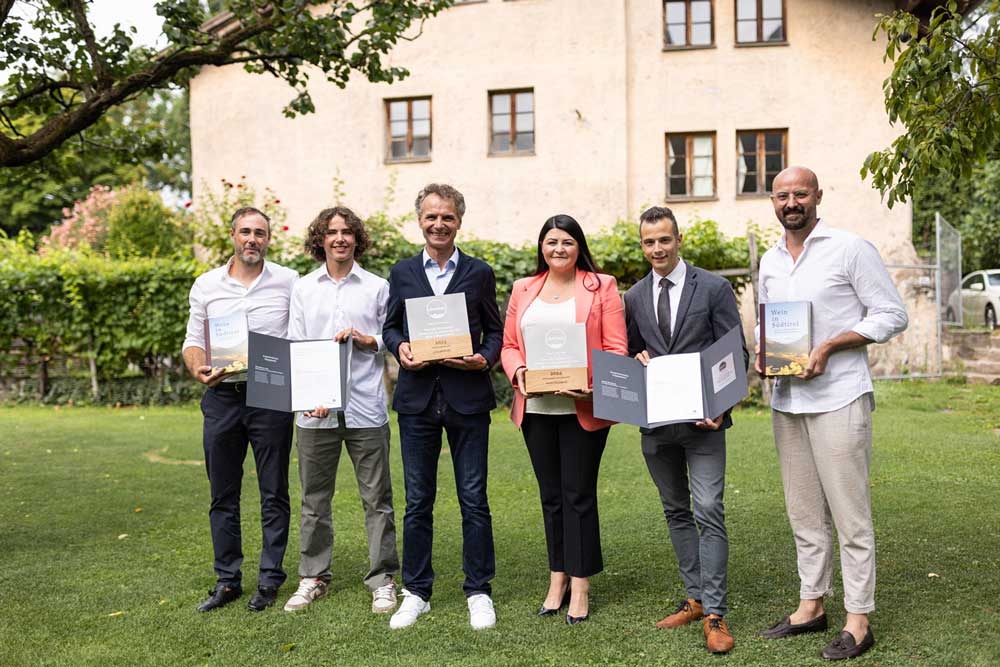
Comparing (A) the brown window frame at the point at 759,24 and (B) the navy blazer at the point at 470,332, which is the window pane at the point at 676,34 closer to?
(A) the brown window frame at the point at 759,24

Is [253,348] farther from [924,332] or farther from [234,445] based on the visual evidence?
[924,332]

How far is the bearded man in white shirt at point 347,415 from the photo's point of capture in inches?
206

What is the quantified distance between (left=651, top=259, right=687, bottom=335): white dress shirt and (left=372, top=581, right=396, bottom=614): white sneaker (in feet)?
7.02

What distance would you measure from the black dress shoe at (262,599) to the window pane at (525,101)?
47.9 feet

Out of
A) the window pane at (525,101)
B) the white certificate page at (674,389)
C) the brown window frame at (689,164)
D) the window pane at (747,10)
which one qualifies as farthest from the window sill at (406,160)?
the white certificate page at (674,389)

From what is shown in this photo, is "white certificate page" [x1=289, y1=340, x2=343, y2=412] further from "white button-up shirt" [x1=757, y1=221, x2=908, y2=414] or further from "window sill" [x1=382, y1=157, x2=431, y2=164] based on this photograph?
"window sill" [x1=382, y1=157, x2=431, y2=164]

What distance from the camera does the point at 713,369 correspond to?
4.45m

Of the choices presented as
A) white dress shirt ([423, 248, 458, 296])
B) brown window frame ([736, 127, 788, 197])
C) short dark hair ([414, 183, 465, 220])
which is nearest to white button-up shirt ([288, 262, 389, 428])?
white dress shirt ([423, 248, 458, 296])

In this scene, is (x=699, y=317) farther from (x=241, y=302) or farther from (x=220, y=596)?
(x=220, y=596)

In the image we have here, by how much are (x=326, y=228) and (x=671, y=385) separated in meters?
2.11

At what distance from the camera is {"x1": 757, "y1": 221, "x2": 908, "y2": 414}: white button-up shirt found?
427cm

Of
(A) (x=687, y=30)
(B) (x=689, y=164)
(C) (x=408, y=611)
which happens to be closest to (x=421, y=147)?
(B) (x=689, y=164)

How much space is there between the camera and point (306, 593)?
532 centimetres

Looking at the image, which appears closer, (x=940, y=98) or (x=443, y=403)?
(x=940, y=98)
